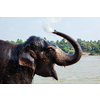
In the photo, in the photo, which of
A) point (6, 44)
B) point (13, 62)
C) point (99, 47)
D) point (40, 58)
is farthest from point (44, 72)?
point (99, 47)

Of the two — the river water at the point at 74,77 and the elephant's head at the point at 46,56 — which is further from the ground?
the elephant's head at the point at 46,56

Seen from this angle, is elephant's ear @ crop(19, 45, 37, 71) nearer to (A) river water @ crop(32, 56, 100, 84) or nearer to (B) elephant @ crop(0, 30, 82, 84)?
(B) elephant @ crop(0, 30, 82, 84)

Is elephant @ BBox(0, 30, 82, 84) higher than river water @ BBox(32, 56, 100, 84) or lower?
higher

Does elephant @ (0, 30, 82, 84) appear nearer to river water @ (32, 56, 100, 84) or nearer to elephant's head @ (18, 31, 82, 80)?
elephant's head @ (18, 31, 82, 80)

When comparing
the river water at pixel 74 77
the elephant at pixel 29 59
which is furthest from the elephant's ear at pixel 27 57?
the river water at pixel 74 77

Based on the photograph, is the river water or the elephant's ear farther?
the river water

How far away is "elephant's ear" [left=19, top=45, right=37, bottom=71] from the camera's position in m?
2.34

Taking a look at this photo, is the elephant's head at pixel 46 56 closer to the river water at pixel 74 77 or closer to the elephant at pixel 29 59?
the elephant at pixel 29 59

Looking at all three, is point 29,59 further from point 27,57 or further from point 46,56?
point 46,56

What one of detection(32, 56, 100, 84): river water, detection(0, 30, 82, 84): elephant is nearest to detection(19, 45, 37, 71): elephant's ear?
detection(0, 30, 82, 84): elephant

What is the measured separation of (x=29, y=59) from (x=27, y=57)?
0.13 ft

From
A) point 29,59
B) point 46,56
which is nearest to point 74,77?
point 46,56

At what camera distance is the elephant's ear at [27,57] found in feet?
7.68

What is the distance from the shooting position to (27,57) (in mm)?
2363
